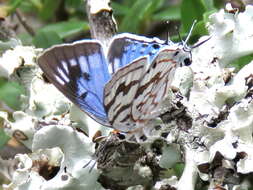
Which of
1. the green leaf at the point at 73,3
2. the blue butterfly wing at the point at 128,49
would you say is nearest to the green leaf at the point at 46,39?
the green leaf at the point at 73,3

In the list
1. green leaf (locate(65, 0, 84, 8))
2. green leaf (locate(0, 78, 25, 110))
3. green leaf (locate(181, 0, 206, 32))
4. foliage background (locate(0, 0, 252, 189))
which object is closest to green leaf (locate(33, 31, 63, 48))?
foliage background (locate(0, 0, 252, 189))

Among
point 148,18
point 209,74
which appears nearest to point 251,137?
point 209,74

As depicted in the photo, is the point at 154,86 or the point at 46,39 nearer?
the point at 154,86

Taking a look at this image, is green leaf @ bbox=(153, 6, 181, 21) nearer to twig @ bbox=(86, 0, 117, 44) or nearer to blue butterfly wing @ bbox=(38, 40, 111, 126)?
twig @ bbox=(86, 0, 117, 44)

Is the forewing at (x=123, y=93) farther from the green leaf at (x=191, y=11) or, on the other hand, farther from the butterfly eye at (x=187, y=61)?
the green leaf at (x=191, y=11)

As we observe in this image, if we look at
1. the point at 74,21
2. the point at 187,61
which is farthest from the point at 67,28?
the point at 187,61

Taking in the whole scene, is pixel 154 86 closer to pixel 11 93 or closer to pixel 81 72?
pixel 81 72

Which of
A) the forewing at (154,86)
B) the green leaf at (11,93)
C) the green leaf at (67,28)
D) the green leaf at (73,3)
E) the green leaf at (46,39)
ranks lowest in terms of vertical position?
the forewing at (154,86)
